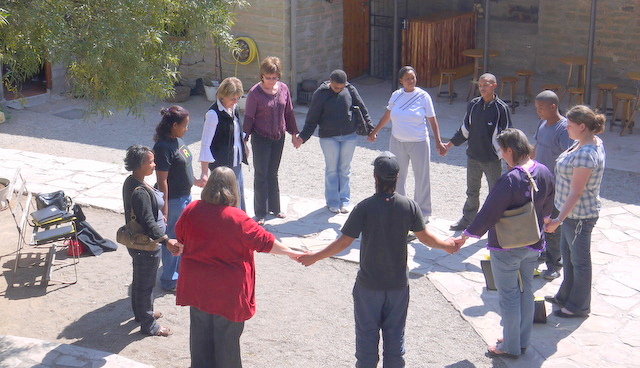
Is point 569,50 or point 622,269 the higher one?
point 569,50

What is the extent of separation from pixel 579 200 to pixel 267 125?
3379 mm

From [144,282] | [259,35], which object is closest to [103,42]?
[144,282]

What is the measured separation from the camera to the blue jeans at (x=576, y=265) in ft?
20.1

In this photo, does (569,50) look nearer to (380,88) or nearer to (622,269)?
(380,88)

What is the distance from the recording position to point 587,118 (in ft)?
19.3

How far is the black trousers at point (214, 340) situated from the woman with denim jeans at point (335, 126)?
11.8 ft

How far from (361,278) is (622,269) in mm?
3411

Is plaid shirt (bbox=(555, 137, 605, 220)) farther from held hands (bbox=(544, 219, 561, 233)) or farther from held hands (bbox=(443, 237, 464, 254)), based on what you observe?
held hands (bbox=(443, 237, 464, 254))

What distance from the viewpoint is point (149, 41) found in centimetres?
634

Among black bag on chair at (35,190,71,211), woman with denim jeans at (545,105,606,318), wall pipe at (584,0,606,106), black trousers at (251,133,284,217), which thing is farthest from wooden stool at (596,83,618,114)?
black bag on chair at (35,190,71,211)

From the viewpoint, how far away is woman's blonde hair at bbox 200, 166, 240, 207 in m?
4.84

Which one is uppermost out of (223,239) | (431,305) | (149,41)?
(149,41)

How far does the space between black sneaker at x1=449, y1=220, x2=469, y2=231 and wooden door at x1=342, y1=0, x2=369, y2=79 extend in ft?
25.2

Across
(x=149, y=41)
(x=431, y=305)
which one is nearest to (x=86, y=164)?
(x=149, y=41)
